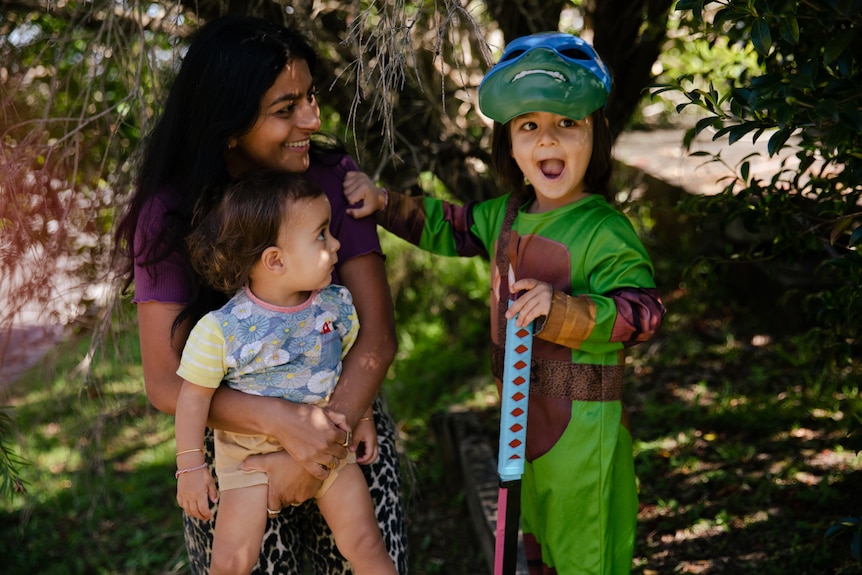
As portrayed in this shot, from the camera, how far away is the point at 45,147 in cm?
265

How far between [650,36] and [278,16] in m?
1.25

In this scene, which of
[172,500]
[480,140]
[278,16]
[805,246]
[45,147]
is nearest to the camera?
[805,246]

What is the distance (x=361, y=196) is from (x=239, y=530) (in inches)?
33.2

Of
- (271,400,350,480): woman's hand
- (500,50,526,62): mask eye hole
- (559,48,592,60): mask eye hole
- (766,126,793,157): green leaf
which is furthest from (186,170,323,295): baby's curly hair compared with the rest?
(766,126,793,157): green leaf

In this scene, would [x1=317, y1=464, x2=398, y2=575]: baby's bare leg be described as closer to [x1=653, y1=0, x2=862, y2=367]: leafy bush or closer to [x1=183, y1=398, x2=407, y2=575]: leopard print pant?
[x1=183, y1=398, x2=407, y2=575]: leopard print pant

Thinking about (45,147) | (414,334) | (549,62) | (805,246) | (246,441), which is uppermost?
(549,62)

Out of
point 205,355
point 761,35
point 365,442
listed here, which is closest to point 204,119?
point 205,355

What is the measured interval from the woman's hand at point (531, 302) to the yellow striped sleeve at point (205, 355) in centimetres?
63

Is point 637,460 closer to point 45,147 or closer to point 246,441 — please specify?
point 246,441

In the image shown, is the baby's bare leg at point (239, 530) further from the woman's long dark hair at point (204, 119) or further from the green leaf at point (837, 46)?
the green leaf at point (837, 46)

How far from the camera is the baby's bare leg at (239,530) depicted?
6.41 feet

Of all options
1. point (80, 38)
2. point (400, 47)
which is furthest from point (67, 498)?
point (400, 47)

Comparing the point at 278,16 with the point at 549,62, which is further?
the point at 278,16

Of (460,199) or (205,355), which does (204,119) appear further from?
(460,199)
